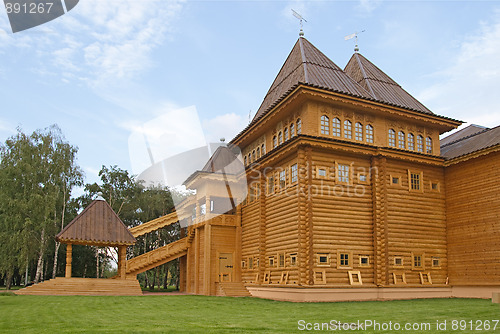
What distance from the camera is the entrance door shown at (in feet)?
90.5

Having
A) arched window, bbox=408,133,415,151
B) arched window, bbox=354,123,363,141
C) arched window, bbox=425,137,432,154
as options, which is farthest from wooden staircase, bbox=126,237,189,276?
arched window, bbox=425,137,432,154

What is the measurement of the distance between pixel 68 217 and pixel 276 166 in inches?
979

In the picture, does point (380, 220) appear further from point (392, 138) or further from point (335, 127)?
point (335, 127)

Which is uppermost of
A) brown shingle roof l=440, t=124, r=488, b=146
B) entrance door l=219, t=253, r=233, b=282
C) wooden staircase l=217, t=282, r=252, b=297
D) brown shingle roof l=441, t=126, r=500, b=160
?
brown shingle roof l=440, t=124, r=488, b=146

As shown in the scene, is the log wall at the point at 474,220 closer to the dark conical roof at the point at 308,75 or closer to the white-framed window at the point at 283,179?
the dark conical roof at the point at 308,75

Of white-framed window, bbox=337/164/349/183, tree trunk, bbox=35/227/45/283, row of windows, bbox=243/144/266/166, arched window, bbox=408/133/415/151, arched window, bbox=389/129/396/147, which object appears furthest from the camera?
tree trunk, bbox=35/227/45/283

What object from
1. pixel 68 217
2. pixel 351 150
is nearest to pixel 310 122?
pixel 351 150

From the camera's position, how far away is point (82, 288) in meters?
25.4

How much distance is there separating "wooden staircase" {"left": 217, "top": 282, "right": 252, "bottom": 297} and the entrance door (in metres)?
1.17

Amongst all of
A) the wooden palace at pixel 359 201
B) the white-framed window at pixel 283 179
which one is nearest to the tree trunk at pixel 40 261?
the wooden palace at pixel 359 201

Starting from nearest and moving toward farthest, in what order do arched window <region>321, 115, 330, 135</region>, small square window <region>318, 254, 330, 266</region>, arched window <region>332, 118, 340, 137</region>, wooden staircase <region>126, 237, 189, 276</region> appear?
small square window <region>318, 254, 330, 266</region> → arched window <region>321, 115, 330, 135</region> → arched window <region>332, 118, 340, 137</region> → wooden staircase <region>126, 237, 189, 276</region>

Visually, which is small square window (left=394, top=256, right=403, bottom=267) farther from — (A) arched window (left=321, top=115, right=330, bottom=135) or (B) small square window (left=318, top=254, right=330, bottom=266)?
(A) arched window (left=321, top=115, right=330, bottom=135)

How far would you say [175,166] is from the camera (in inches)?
1318

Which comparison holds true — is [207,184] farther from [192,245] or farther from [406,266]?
[406,266]
